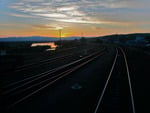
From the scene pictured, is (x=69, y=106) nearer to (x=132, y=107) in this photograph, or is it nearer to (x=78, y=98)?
(x=78, y=98)

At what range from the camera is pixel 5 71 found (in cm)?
2472

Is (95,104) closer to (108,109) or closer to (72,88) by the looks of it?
(108,109)

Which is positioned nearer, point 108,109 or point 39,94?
point 108,109

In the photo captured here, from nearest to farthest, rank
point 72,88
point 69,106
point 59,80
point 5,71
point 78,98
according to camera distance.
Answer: point 69,106 → point 78,98 → point 72,88 → point 59,80 → point 5,71

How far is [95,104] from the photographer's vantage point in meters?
11.5

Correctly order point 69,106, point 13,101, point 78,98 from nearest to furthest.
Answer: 1. point 69,106
2. point 13,101
3. point 78,98

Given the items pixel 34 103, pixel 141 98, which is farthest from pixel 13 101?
pixel 141 98

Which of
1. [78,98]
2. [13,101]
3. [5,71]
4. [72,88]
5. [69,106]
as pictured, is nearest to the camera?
[69,106]

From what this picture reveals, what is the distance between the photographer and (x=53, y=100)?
496 inches

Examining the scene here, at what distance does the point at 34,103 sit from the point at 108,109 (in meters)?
3.66

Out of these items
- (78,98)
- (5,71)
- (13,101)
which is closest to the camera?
(13,101)

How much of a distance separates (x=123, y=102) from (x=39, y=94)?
4.75 metres

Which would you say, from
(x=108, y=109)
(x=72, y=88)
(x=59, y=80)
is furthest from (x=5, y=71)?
(x=108, y=109)

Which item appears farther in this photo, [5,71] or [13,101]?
[5,71]
